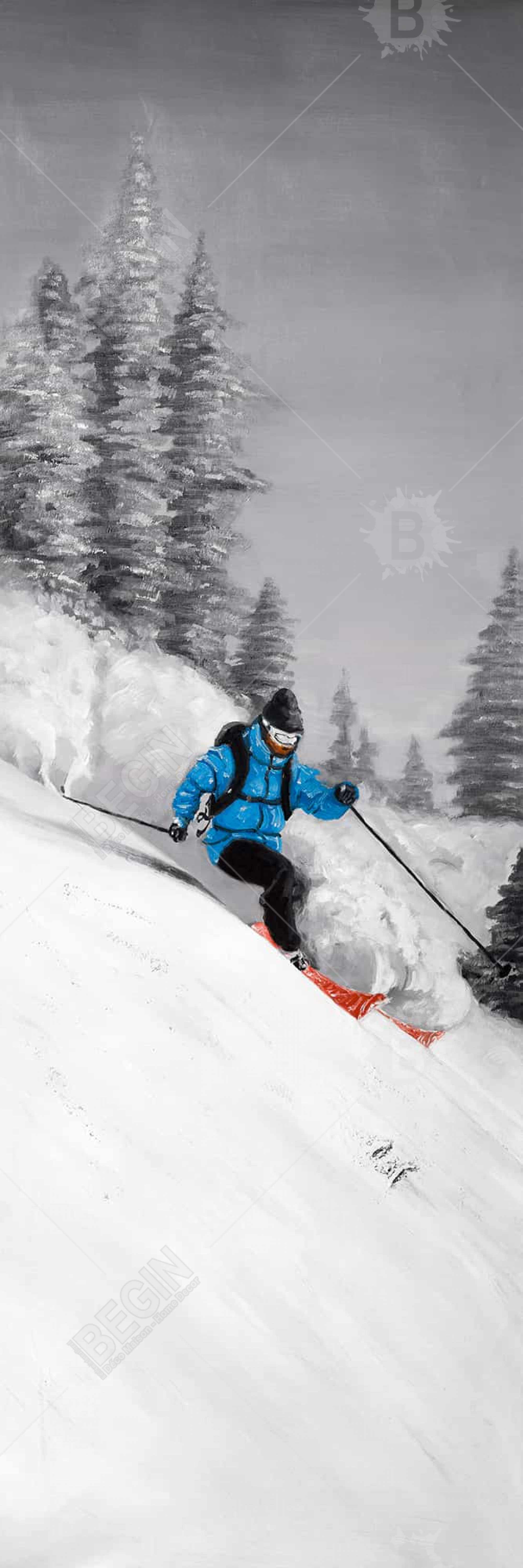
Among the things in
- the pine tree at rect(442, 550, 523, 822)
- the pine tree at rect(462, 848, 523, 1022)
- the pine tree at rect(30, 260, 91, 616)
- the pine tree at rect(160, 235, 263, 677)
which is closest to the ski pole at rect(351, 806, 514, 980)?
A: the pine tree at rect(462, 848, 523, 1022)

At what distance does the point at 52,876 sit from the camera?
3.13 meters

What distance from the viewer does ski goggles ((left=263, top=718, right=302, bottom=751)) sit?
3377mm

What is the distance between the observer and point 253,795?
3391 mm

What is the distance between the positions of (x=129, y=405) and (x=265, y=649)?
0.99m

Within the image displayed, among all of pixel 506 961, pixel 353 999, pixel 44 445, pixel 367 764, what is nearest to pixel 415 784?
pixel 367 764

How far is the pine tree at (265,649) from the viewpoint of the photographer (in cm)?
376

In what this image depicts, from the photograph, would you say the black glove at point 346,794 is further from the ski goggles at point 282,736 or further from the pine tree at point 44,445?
the pine tree at point 44,445

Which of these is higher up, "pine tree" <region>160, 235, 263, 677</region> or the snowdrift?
"pine tree" <region>160, 235, 263, 677</region>

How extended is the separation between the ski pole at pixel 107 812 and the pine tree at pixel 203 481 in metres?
0.61

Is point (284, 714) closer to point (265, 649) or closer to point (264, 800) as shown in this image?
point (264, 800)

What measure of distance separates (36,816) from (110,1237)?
1246mm

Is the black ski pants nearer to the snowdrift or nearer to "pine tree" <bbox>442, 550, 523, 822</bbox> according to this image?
the snowdrift

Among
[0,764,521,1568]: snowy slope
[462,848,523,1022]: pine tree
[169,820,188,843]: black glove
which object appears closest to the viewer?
[0,764,521,1568]: snowy slope

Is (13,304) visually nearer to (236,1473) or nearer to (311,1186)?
(311,1186)
